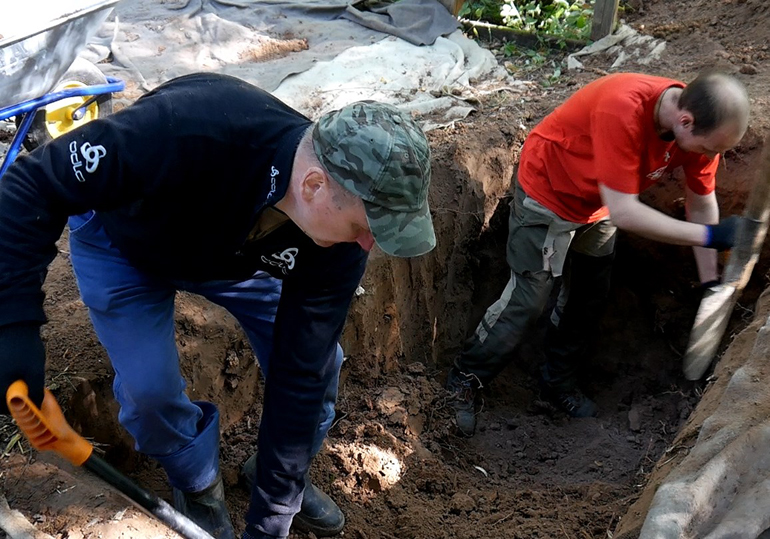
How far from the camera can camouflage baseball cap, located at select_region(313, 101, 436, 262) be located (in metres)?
1.54

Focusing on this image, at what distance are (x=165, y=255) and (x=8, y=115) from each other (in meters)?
1.78

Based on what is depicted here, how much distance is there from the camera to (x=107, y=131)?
1.65 meters

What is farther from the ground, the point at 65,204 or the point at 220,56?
the point at 65,204

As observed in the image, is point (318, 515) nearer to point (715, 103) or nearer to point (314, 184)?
point (314, 184)

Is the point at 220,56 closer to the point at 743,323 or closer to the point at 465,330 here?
the point at 465,330

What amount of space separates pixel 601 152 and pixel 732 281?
83 cm

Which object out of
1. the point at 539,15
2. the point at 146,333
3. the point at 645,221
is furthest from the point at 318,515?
the point at 539,15

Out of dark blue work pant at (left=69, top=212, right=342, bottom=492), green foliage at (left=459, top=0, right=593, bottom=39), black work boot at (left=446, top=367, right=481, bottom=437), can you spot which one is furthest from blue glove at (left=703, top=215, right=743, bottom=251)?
green foliage at (left=459, top=0, right=593, bottom=39)

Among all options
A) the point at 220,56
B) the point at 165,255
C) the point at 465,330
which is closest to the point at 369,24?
the point at 220,56

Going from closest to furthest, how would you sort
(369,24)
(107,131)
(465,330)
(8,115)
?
(107,131) → (8,115) → (465,330) → (369,24)

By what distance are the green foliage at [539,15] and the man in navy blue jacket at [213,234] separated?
14.2 ft

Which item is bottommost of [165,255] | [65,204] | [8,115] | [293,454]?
[293,454]

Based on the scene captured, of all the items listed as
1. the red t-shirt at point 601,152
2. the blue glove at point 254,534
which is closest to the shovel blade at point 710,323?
the red t-shirt at point 601,152

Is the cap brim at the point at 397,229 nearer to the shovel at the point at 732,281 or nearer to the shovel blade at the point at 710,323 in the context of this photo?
the shovel at the point at 732,281
